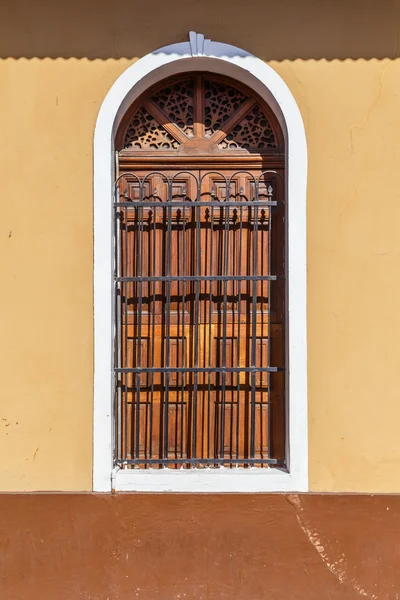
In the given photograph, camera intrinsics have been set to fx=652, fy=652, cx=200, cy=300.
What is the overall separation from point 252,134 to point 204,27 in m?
0.69

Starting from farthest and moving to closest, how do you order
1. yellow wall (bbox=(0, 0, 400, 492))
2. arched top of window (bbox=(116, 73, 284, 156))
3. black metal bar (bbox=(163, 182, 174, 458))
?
arched top of window (bbox=(116, 73, 284, 156)) → black metal bar (bbox=(163, 182, 174, 458)) → yellow wall (bbox=(0, 0, 400, 492))

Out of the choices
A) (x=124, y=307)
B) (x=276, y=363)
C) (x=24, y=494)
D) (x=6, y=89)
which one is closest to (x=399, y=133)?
(x=276, y=363)

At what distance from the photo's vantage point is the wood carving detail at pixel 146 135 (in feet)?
13.6

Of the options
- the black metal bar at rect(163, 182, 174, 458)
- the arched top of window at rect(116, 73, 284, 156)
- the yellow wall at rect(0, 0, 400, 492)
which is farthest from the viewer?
the arched top of window at rect(116, 73, 284, 156)

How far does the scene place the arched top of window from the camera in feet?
13.5

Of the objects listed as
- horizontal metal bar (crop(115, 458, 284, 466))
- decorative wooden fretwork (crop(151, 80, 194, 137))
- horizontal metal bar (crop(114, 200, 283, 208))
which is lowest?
horizontal metal bar (crop(115, 458, 284, 466))

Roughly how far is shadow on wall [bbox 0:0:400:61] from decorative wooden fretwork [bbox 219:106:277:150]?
385 mm

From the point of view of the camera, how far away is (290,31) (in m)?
3.87

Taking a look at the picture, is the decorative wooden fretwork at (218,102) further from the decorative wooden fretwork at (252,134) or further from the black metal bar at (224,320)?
the black metal bar at (224,320)

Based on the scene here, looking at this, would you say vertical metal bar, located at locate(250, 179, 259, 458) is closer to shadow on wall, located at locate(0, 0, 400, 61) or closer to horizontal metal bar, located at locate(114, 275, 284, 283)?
horizontal metal bar, located at locate(114, 275, 284, 283)

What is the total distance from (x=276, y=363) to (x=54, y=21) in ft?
8.08

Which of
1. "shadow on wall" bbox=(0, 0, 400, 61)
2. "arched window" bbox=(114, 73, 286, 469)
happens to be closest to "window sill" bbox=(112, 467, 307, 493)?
"arched window" bbox=(114, 73, 286, 469)

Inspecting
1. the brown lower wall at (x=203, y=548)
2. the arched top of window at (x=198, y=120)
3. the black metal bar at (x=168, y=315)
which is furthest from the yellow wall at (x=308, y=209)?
the black metal bar at (x=168, y=315)

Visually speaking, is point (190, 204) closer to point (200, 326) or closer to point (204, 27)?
point (200, 326)
